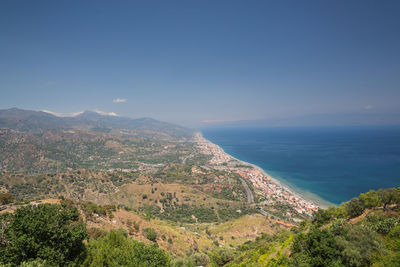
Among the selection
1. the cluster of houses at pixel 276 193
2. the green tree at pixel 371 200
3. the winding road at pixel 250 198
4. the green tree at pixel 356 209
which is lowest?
the winding road at pixel 250 198

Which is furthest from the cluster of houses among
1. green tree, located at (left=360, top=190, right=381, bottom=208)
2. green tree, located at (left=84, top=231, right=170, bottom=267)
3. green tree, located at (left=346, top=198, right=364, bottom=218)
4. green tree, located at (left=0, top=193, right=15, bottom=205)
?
green tree, located at (left=0, top=193, right=15, bottom=205)

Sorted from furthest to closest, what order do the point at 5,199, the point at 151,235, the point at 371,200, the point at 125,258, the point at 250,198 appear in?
the point at 250,198, the point at 151,235, the point at 5,199, the point at 371,200, the point at 125,258

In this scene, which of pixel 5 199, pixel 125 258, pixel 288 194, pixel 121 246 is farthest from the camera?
pixel 288 194

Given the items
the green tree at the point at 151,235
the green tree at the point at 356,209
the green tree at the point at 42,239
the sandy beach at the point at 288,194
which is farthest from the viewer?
the sandy beach at the point at 288,194

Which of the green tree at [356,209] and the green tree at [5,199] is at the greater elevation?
the green tree at [356,209]

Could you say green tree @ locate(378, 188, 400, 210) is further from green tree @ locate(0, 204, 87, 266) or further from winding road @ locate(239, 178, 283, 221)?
winding road @ locate(239, 178, 283, 221)

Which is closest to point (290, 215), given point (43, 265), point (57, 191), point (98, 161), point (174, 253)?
point (174, 253)

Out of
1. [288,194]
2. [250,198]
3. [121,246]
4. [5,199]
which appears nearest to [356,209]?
[121,246]

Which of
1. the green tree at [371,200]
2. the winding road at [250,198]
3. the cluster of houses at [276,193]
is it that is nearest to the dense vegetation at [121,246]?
the green tree at [371,200]

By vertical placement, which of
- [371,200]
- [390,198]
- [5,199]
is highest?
[390,198]

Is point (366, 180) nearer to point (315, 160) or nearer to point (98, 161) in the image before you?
point (315, 160)

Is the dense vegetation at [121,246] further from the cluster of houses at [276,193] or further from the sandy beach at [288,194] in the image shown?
the sandy beach at [288,194]

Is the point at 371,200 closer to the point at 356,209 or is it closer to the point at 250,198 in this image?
the point at 356,209
